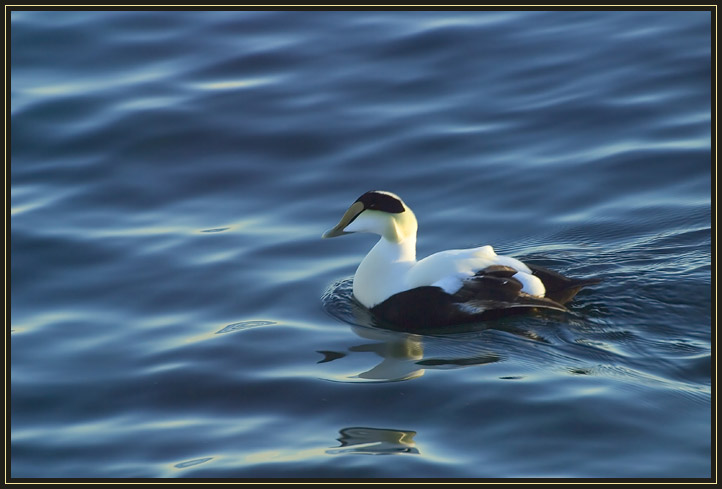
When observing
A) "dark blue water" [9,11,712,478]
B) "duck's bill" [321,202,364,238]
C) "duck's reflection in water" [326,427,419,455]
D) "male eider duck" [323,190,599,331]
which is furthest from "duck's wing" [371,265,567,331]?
"duck's reflection in water" [326,427,419,455]

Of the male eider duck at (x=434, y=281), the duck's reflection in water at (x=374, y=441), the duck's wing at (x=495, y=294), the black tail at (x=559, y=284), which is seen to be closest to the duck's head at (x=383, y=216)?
the male eider duck at (x=434, y=281)

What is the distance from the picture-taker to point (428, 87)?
10469 mm

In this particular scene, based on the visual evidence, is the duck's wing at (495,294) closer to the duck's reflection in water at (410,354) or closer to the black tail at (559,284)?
the black tail at (559,284)

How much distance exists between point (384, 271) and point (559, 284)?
3.60 ft

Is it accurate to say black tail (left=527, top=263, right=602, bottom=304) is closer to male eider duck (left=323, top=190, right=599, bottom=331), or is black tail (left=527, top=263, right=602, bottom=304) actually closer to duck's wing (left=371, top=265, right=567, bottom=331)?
male eider duck (left=323, top=190, right=599, bottom=331)

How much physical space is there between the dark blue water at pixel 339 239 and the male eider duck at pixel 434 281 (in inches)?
5.6

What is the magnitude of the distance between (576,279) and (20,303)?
12.6ft

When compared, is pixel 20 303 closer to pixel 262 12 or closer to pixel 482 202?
pixel 482 202

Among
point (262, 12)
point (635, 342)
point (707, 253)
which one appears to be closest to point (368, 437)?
point (635, 342)

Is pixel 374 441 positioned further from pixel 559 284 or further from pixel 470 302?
pixel 559 284

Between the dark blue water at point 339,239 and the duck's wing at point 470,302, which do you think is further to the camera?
the duck's wing at point 470,302

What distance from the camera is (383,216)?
698cm

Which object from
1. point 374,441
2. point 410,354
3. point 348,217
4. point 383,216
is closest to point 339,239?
point 348,217

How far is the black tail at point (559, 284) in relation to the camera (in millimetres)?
6625
